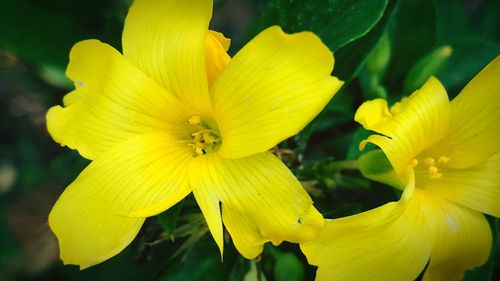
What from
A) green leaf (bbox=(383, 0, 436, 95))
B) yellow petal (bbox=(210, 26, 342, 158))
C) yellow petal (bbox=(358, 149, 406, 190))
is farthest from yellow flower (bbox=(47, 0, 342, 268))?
green leaf (bbox=(383, 0, 436, 95))

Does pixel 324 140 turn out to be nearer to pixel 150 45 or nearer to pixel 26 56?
pixel 150 45

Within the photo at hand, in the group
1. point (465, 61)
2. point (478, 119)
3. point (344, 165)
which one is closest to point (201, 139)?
point (344, 165)

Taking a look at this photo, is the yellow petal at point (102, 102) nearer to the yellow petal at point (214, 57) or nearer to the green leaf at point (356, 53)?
the yellow petal at point (214, 57)

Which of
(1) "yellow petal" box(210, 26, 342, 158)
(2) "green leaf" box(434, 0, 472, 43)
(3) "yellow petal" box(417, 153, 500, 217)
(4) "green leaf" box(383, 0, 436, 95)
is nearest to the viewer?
(1) "yellow petal" box(210, 26, 342, 158)

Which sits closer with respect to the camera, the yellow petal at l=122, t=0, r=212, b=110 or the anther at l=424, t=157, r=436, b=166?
the yellow petal at l=122, t=0, r=212, b=110

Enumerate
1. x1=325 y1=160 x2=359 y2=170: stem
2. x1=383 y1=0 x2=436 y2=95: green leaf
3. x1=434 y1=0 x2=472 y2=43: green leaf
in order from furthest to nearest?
1. x1=434 y1=0 x2=472 y2=43: green leaf
2. x1=383 y1=0 x2=436 y2=95: green leaf
3. x1=325 y1=160 x2=359 y2=170: stem

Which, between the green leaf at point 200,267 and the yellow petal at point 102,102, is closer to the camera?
the yellow petal at point 102,102

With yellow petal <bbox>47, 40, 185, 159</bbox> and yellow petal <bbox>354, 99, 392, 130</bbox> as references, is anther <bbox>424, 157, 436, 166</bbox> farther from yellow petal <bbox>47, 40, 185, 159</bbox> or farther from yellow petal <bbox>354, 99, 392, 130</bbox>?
yellow petal <bbox>47, 40, 185, 159</bbox>

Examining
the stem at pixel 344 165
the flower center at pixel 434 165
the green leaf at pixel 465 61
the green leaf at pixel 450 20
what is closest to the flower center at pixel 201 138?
the stem at pixel 344 165

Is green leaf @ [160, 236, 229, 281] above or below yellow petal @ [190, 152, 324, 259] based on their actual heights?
below
